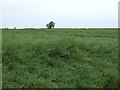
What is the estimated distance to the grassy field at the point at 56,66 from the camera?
21.1ft

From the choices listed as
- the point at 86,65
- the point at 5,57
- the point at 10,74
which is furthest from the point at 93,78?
the point at 5,57

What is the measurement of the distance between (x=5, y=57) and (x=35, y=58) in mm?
1204

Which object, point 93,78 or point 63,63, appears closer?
point 93,78

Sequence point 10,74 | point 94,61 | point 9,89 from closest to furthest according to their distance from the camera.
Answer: point 9,89, point 10,74, point 94,61

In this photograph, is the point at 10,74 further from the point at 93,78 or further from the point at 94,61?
the point at 94,61

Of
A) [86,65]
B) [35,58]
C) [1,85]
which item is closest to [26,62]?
[35,58]

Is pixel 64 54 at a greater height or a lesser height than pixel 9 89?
greater

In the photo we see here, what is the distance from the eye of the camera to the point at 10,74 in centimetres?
646

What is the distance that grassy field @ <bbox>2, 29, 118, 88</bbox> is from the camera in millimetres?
6421

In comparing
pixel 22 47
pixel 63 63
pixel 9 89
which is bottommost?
pixel 9 89

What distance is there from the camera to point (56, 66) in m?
7.62

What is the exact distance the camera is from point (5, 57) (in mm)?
7371

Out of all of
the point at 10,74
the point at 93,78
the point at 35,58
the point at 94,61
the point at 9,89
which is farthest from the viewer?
the point at 94,61

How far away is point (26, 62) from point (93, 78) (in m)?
2.62
